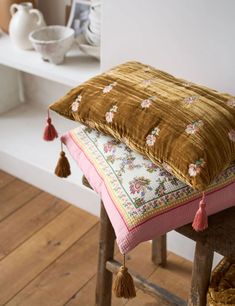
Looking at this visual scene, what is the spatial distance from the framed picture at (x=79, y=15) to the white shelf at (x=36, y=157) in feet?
1.34

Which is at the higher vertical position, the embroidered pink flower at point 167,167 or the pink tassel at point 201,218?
the embroidered pink flower at point 167,167

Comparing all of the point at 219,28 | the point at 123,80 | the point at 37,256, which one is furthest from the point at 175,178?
the point at 37,256

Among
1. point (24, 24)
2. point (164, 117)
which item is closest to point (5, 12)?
point (24, 24)

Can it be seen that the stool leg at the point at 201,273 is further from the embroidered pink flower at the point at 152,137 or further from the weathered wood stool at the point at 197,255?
the embroidered pink flower at the point at 152,137

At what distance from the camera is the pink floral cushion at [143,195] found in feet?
3.05

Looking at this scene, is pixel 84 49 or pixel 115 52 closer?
pixel 115 52

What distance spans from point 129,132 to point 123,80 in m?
0.15

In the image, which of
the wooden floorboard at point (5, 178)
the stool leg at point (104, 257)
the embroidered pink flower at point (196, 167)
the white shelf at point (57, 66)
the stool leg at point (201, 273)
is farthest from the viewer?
the wooden floorboard at point (5, 178)

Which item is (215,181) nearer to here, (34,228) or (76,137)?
(76,137)

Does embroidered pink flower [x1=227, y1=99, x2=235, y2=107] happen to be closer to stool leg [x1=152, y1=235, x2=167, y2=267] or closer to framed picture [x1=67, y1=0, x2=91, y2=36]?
stool leg [x1=152, y1=235, x2=167, y2=267]

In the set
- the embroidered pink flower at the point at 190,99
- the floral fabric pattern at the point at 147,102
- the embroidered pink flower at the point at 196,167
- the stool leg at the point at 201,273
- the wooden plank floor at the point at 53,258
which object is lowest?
the wooden plank floor at the point at 53,258

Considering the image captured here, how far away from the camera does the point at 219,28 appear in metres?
1.20

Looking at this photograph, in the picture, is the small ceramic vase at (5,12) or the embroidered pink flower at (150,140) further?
the small ceramic vase at (5,12)

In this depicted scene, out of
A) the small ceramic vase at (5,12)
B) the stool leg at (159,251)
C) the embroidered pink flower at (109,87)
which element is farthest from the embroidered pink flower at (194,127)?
the small ceramic vase at (5,12)
